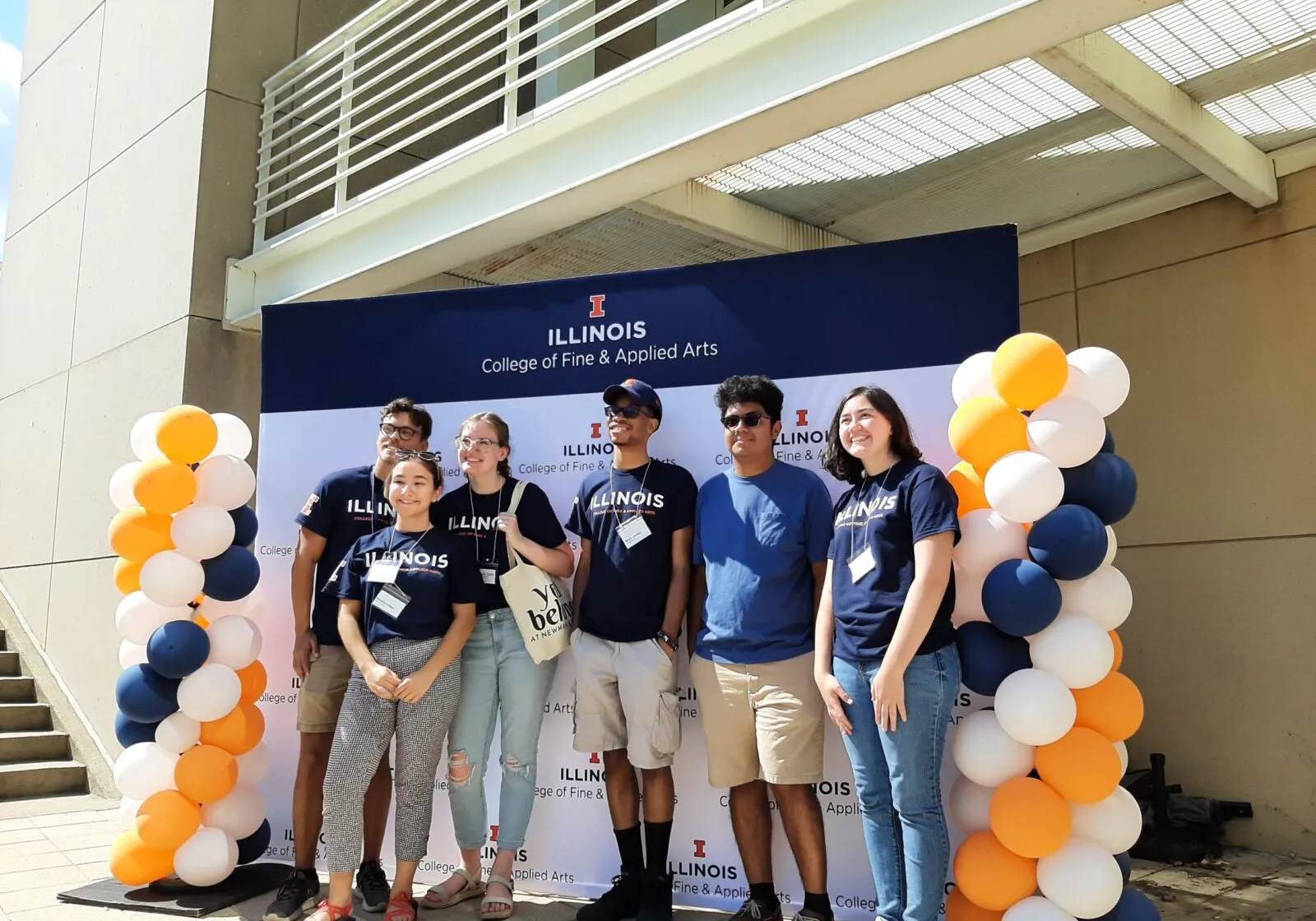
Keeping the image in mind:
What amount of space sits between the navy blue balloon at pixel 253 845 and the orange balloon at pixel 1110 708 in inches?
123

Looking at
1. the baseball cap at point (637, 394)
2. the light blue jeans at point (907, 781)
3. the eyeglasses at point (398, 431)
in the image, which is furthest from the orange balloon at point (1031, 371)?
the eyeglasses at point (398, 431)

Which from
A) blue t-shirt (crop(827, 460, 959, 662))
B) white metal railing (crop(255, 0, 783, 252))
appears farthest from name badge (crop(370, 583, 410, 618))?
white metal railing (crop(255, 0, 783, 252))

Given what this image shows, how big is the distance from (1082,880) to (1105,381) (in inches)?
56.8

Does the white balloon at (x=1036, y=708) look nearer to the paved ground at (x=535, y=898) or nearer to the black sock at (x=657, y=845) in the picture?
the black sock at (x=657, y=845)

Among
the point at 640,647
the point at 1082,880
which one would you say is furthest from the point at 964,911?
the point at 640,647

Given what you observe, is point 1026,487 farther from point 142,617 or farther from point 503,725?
point 142,617

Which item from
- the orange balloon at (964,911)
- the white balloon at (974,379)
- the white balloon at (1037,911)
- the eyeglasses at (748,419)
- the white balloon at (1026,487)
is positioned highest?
the white balloon at (974,379)

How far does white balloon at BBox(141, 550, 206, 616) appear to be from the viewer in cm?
375

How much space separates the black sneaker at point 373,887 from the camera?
3596 millimetres

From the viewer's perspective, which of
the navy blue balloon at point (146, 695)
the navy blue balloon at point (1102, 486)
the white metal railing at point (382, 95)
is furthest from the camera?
the white metal railing at point (382, 95)

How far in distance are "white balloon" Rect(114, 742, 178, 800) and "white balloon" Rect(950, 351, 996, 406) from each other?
3.20 m

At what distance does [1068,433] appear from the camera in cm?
290

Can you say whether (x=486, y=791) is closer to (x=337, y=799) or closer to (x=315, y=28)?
(x=337, y=799)

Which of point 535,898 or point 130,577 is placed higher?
point 130,577
